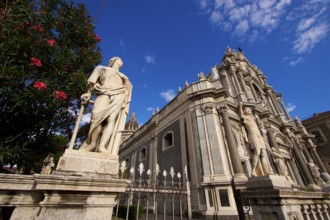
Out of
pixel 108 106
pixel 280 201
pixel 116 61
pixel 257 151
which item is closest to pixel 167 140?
pixel 257 151

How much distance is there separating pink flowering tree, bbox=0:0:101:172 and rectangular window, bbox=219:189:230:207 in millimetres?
8319

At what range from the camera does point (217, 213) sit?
345 inches

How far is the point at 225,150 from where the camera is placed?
36.3ft

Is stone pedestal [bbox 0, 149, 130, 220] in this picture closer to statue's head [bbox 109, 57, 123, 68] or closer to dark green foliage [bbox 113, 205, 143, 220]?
statue's head [bbox 109, 57, 123, 68]

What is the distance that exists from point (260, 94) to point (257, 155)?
74.3 feet

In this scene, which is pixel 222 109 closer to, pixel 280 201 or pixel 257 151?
pixel 257 151

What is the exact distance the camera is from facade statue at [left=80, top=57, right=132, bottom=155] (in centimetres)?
268

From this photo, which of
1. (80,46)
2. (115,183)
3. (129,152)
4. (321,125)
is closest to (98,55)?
(80,46)

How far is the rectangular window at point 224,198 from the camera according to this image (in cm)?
894

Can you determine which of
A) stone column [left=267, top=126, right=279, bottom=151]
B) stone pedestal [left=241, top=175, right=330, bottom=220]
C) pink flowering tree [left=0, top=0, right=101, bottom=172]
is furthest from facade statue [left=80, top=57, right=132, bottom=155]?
stone column [left=267, top=126, right=279, bottom=151]

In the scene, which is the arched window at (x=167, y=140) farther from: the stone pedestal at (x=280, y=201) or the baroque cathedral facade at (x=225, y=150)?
the stone pedestal at (x=280, y=201)

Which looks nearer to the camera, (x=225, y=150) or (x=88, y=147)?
(x=88, y=147)

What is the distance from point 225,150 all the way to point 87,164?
10.3 metres

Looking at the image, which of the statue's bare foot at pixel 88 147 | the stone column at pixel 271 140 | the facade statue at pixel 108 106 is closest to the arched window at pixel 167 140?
the stone column at pixel 271 140
